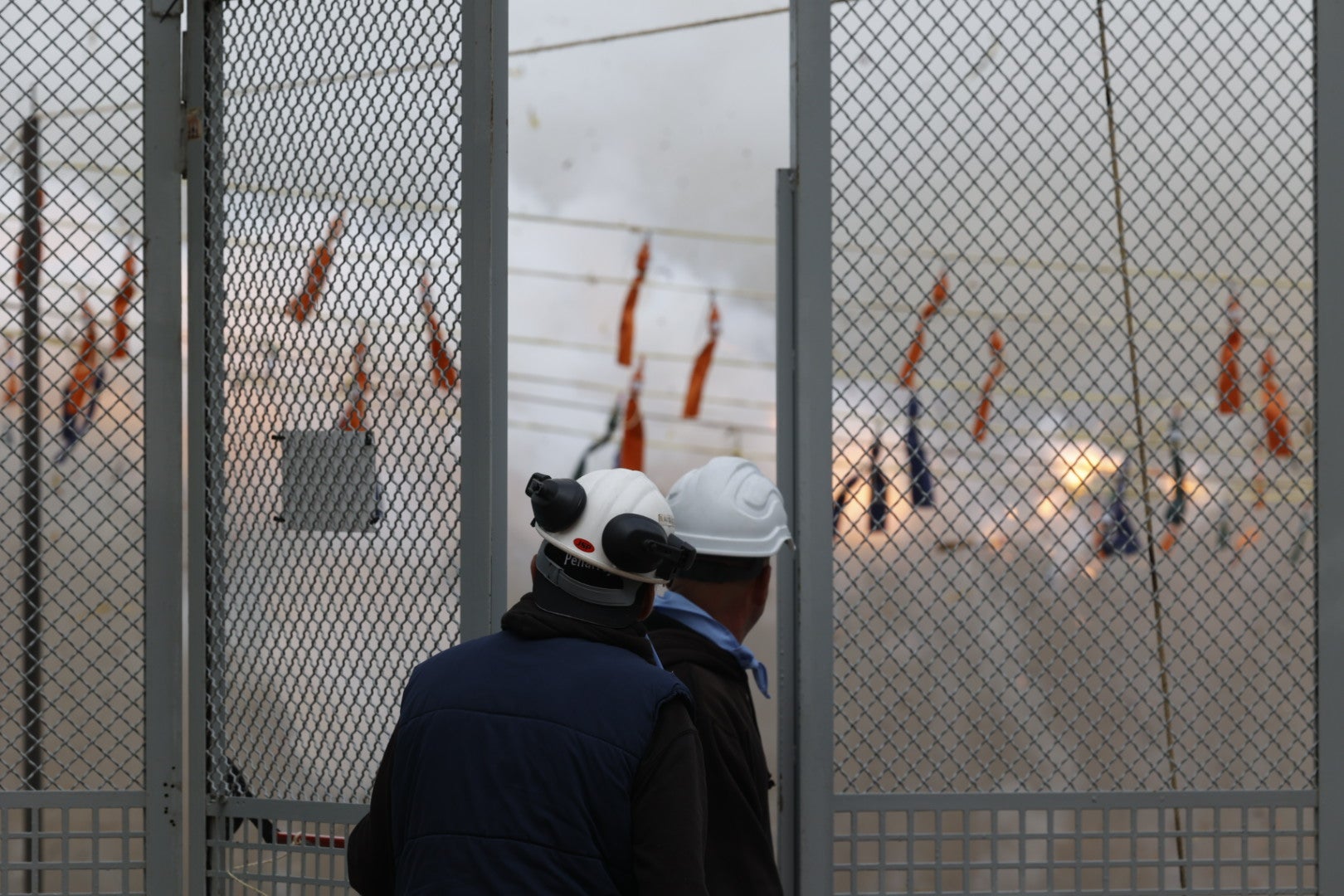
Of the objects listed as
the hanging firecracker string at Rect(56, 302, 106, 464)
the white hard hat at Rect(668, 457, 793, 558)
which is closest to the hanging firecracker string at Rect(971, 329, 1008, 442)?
the white hard hat at Rect(668, 457, 793, 558)

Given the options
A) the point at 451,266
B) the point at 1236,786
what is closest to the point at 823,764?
the point at 1236,786

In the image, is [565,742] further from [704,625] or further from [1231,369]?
[1231,369]

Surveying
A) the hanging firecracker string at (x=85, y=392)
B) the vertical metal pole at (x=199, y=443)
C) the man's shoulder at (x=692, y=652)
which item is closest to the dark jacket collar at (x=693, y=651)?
the man's shoulder at (x=692, y=652)

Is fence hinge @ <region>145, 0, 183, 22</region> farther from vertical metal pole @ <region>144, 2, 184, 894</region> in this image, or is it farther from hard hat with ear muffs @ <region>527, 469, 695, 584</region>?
hard hat with ear muffs @ <region>527, 469, 695, 584</region>

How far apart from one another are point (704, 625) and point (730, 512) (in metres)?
0.23

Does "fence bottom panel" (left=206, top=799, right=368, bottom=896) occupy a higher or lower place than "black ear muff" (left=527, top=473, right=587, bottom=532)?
lower

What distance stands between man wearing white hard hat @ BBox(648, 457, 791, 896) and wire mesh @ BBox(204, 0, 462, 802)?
1.88 ft

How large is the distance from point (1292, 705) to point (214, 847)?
2.19m

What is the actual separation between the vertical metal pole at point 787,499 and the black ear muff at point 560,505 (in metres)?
0.90

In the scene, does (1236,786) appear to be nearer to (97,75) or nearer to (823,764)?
(823,764)

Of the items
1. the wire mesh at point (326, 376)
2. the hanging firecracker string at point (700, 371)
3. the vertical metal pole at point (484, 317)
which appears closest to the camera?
the vertical metal pole at point (484, 317)

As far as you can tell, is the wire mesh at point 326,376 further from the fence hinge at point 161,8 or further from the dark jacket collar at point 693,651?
the dark jacket collar at point 693,651

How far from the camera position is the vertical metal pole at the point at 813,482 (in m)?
2.34

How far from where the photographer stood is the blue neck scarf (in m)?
1.90
